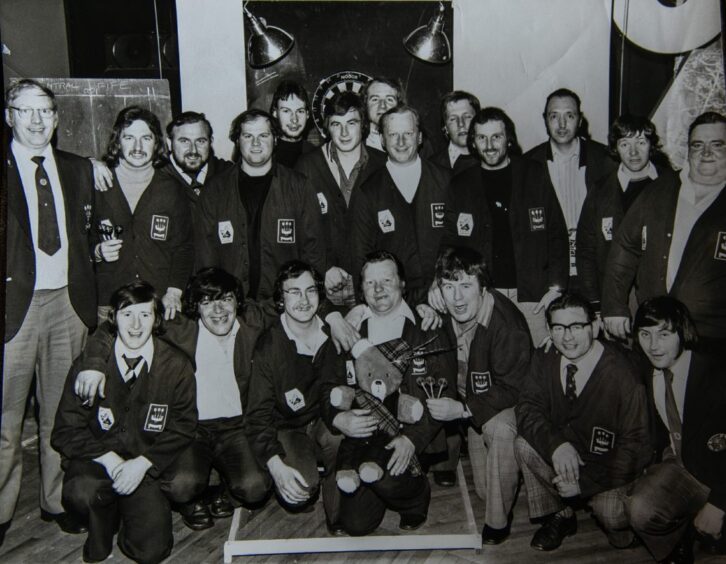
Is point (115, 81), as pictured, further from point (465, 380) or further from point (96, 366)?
point (465, 380)

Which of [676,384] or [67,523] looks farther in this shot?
[67,523]

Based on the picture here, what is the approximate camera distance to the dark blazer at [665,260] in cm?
267

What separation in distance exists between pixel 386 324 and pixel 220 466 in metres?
0.83

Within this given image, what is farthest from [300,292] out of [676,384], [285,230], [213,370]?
[676,384]

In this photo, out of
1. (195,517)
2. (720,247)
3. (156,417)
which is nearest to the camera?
(720,247)

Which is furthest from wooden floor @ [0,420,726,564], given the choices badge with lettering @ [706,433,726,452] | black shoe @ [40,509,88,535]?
badge with lettering @ [706,433,726,452]

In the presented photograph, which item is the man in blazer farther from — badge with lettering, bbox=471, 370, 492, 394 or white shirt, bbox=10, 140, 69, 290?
white shirt, bbox=10, 140, 69, 290

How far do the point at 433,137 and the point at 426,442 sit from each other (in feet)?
3.75

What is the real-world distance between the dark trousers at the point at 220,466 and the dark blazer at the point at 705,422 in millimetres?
1551

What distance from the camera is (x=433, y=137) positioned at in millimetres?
2812

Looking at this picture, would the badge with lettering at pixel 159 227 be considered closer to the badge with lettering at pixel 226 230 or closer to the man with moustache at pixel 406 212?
the badge with lettering at pixel 226 230

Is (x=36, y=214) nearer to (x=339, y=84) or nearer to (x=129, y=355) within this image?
(x=129, y=355)

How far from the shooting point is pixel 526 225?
278 cm

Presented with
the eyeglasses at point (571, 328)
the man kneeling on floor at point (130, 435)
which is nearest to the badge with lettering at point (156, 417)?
the man kneeling on floor at point (130, 435)
